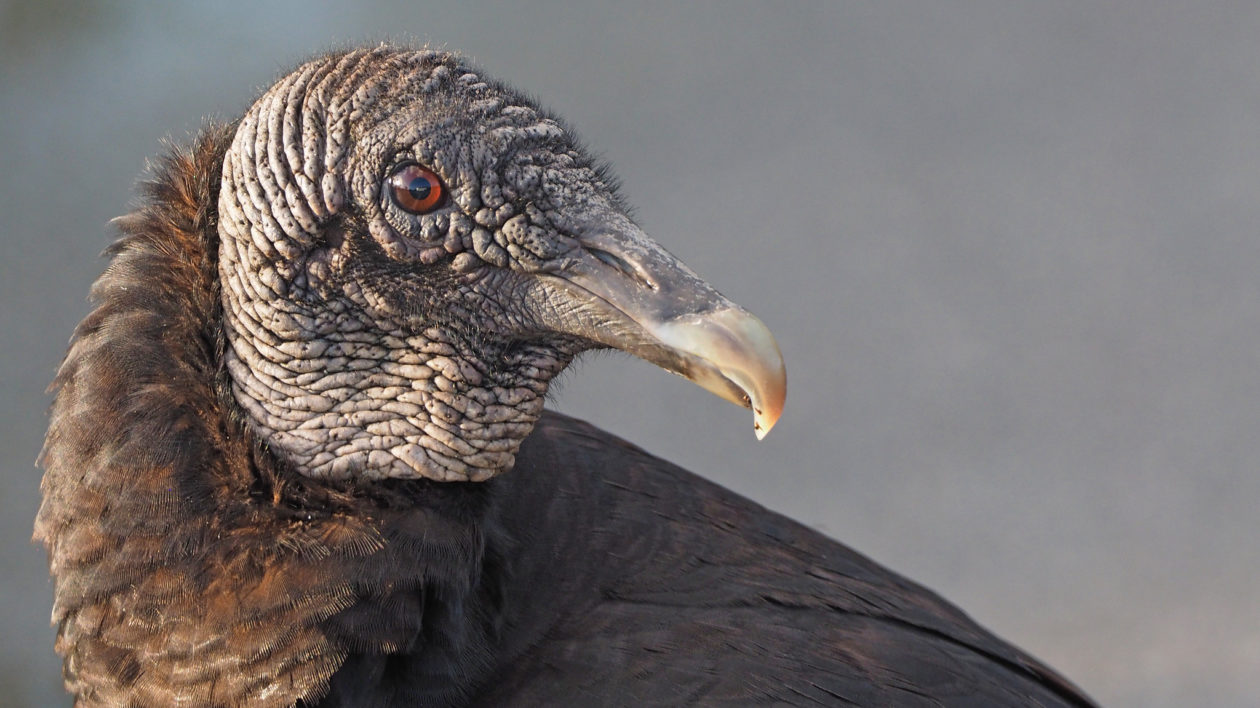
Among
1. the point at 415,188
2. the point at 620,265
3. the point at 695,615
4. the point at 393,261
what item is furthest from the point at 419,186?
the point at 695,615

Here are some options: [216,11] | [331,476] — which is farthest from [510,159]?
[216,11]

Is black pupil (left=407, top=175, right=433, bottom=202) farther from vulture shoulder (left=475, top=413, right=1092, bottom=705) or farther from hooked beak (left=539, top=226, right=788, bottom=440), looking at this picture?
vulture shoulder (left=475, top=413, right=1092, bottom=705)

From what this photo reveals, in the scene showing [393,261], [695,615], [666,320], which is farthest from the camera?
[695,615]

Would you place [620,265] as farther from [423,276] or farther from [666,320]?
[423,276]

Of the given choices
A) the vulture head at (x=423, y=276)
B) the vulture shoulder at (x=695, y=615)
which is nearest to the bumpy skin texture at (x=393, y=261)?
the vulture head at (x=423, y=276)

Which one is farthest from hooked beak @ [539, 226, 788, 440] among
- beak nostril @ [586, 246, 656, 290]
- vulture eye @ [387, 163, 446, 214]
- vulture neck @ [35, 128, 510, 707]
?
vulture neck @ [35, 128, 510, 707]

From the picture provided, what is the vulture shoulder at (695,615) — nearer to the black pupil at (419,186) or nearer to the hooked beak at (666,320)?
the hooked beak at (666,320)

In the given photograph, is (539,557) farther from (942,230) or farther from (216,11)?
(216,11)
